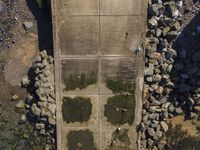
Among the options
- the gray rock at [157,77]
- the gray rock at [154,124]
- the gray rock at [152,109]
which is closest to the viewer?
the gray rock at [157,77]

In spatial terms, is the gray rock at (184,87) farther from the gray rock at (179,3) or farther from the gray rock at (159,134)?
the gray rock at (179,3)

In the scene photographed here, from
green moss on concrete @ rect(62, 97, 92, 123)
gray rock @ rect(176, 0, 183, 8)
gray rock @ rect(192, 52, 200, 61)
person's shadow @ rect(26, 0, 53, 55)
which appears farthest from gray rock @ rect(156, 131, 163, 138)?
person's shadow @ rect(26, 0, 53, 55)

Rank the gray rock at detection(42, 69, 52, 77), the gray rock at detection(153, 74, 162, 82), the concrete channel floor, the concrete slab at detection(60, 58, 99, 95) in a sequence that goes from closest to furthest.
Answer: the concrete channel floor, the concrete slab at detection(60, 58, 99, 95), the gray rock at detection(42, 69, 52, 77), the gray rock at detection(153, 74, 162, 82)

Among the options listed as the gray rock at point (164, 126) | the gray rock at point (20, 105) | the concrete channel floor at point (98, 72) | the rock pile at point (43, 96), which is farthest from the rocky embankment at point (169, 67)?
the gray rock at point (20, 105)

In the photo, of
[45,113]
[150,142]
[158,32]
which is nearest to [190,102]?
[150,142]

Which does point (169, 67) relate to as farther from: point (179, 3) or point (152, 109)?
point (179, 3)

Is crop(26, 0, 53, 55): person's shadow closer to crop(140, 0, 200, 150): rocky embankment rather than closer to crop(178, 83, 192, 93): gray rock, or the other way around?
crop(140, 0, 200, 150): rocky embankment

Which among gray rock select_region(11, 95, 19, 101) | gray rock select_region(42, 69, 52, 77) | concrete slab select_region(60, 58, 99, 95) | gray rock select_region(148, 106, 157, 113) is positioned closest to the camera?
concrete slab select_region(60, 58, 99, 95)
